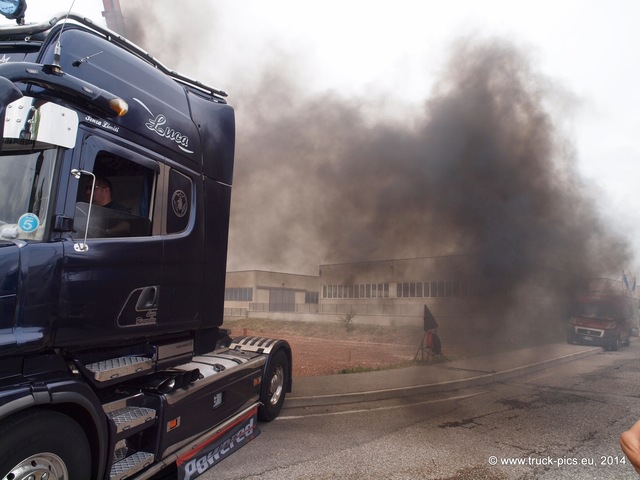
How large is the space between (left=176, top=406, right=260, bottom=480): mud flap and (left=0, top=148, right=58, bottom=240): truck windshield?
1.83 m

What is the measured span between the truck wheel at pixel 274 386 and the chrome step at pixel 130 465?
1.97 metres

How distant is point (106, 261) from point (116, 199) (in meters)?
0.53

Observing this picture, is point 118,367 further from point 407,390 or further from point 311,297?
point 311,297

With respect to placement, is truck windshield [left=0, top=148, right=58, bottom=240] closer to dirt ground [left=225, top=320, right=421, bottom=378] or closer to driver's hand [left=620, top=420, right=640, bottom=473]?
driver's hand [left=620, top=420, right=640, bottom=473]

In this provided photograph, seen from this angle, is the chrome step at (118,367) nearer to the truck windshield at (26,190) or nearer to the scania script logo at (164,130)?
the truck windshield at (26,190)

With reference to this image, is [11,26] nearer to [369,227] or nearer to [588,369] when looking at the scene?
[369,227]

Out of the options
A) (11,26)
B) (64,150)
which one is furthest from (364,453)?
(11,26)

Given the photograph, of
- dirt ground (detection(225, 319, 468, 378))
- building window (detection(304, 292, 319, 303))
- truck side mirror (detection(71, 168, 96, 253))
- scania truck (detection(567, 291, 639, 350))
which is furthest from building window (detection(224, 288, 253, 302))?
truck side mirror (detection(71, 168, 96, 253))

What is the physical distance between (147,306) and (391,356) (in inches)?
376

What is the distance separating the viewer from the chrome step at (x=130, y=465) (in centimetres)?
248

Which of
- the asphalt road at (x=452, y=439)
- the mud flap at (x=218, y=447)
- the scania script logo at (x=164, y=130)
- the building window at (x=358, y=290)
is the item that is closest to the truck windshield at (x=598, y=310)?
the building window at (x=358, y=290)

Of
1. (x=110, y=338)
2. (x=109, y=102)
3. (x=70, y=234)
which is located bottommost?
(x=110, y=338)

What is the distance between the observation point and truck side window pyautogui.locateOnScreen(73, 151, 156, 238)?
2.46 metres

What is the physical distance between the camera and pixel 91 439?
2324 mm
